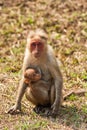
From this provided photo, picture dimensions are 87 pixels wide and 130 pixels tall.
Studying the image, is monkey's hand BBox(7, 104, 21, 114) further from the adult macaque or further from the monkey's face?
the monkey's face

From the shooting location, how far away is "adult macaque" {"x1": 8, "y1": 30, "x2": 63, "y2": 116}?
8227 mm

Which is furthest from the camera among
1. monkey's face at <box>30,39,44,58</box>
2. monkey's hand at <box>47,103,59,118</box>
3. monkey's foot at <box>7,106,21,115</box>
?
monkey's foot at <box>7,106,21,115</box>

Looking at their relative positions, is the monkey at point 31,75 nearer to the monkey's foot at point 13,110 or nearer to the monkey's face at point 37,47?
the monkey's face at point 37,47

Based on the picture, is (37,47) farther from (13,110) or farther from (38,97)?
(13,110)

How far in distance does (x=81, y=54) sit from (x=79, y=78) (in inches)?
51.6

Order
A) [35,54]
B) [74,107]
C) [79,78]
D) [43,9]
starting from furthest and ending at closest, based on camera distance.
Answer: [43,9]
[79,78]
[74,107]
[35,54]

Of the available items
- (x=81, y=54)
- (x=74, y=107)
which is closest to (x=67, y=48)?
(x=81, y=54)

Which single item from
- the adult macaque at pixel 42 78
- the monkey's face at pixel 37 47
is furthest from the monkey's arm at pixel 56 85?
the monkey's face at pixel 37 47

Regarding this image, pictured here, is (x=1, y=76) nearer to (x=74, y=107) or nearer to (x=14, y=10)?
(x=74, y=107)

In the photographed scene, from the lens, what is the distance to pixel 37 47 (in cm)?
817

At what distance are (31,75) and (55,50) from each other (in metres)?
3.54

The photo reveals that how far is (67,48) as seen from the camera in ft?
38.1

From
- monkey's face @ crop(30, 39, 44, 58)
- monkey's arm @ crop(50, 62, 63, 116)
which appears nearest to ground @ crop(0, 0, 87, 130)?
monkey's arm @ crop(50, 62, 63, 116)

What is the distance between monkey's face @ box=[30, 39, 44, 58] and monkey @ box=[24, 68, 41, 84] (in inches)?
11.1
